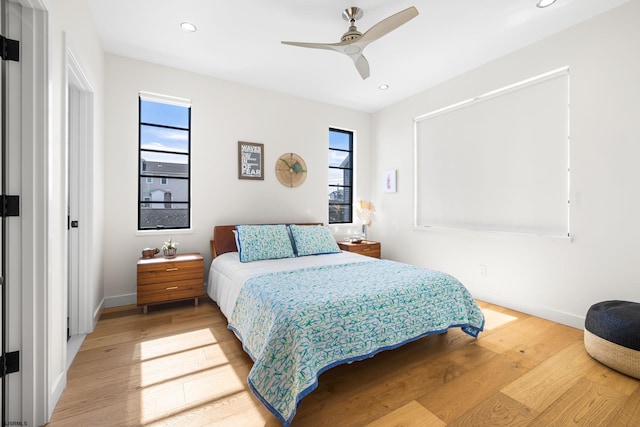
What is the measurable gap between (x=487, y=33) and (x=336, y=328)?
3041 millimetres

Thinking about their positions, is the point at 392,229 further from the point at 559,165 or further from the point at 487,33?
the point at 487,33

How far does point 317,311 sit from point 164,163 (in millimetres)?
2902

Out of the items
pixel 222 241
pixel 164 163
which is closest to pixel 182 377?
pixel 222 241

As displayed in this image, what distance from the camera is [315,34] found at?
2.75m

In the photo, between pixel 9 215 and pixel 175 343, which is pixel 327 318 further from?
pixel 9 215

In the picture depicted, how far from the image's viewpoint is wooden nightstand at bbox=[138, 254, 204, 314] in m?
2.96

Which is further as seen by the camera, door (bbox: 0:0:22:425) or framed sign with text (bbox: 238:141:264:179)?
framed sign with text (bbox: 238:141:264:179)

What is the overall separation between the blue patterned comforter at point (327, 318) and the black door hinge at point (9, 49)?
72.9 inches

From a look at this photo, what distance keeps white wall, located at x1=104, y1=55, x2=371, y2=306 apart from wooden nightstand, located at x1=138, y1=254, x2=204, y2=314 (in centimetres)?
41

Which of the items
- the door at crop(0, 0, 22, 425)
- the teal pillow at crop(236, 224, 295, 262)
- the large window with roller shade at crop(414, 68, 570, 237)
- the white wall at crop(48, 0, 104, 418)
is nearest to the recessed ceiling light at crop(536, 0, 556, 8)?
the large window with roller shade at crop(414, 68, 570, 237)

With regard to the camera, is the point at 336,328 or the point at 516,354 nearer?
the point at 336,328

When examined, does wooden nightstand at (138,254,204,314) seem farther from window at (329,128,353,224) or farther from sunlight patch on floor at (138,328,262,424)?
window at (329,128,353,224)

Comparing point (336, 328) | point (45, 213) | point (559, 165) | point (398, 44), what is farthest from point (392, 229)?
point (45, 213)

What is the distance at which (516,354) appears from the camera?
88.0 inches
